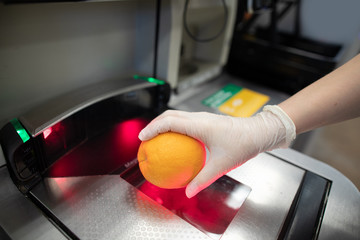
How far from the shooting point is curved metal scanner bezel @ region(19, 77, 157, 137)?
0.60 m

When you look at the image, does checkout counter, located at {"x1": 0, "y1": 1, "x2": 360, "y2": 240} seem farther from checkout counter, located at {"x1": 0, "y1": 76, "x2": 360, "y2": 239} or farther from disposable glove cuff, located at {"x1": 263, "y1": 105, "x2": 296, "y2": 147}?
disposable glove cuff, located at {"x1": 263, "y1": 105, "x2": 296, "y2": 147}

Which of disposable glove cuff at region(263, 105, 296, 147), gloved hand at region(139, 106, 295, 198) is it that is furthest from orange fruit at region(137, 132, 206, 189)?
disposable glove cuff at region(263, 105, 296, 147)

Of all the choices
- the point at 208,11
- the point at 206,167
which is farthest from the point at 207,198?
the point at 208,11

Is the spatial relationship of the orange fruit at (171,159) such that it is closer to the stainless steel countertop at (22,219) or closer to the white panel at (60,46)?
the stainless steel countertop at (22,219)

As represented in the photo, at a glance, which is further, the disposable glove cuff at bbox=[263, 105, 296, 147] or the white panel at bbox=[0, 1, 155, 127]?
the white panel at bbox=[0, 1, 155, 127]

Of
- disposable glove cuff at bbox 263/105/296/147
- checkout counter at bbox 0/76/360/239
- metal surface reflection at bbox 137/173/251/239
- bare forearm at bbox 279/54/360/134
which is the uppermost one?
bare forearm at bbox 279/54/360/134

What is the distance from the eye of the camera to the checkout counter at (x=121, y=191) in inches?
21.4

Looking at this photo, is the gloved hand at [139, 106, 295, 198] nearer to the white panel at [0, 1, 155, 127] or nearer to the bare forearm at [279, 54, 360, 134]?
the bare forearm at [279, 54, 360, 134]

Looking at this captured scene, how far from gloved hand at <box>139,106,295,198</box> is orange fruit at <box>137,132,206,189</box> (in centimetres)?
2

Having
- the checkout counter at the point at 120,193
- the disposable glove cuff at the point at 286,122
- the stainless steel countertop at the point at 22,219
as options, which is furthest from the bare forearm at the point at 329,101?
the stainless steel countertop at the point at 22,219

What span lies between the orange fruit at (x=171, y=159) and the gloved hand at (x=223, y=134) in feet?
0.05

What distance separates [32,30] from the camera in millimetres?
716

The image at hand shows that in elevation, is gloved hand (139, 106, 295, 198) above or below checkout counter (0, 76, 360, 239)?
above

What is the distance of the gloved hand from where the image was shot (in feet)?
1.89
